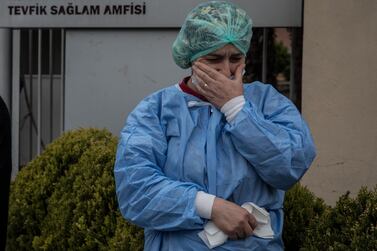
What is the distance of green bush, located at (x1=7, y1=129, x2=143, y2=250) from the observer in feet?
13.6

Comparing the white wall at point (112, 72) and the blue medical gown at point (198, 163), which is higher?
the white wall at point (112, 72)

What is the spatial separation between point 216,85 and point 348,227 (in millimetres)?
792

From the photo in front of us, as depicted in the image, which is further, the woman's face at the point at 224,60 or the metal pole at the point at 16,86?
the metal pole at the point at 16,86

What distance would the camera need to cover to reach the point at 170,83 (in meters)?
5.31

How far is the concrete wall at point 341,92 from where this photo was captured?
15.4 feet

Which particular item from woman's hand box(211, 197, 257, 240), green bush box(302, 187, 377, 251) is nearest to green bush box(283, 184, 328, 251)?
green bush box(302, 187, 377, 251)

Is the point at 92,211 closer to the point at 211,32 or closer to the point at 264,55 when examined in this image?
the point at 211,32

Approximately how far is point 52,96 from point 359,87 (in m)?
2.95

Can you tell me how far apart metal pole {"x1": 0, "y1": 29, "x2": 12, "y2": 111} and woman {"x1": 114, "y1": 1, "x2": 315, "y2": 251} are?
12.4 ft

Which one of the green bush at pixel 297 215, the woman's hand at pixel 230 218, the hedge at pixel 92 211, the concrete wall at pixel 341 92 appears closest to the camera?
the woman's hand at pixel 230 218

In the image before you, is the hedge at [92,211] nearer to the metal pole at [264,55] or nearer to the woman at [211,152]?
the woman at [211,152]

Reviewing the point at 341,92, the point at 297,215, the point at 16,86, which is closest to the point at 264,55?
the point at 341,92

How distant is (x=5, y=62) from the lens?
20.7ft

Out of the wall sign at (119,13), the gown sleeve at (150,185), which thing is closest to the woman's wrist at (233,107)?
the gown sleeve at (150,185)
